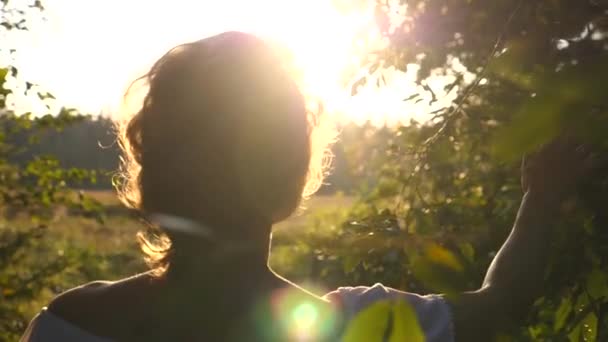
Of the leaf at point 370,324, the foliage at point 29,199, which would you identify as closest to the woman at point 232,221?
the leaf at point 370,324

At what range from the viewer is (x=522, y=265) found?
1.71 metres

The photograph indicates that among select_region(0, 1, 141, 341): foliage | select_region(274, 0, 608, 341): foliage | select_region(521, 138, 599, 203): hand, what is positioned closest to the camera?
select_region(274, 0, 608, 341): foliage

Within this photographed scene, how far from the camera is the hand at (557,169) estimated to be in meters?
1.57

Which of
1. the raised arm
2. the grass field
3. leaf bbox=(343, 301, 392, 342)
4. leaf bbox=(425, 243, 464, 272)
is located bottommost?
the grass field

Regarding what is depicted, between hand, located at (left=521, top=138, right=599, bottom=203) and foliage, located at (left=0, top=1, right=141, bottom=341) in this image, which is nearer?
hand, located at (left=521, top=138, right=599, bottom=203)

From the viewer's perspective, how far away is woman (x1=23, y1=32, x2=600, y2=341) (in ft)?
5.16

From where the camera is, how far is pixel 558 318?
191 cm

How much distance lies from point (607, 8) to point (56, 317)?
114 centimetres

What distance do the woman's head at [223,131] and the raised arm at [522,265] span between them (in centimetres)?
41

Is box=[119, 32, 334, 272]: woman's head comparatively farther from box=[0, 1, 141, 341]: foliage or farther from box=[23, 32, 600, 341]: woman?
box=[0, 1, 141, 341]: foliage

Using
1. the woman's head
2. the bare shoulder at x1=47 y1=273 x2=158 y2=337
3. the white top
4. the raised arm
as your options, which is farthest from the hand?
the bare shoulder at x1=47 y1=273 x2=158 y2=337

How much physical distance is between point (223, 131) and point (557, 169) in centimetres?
59

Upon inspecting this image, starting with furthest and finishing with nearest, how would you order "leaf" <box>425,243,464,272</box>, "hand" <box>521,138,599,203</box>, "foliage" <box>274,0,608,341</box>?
"hand" <box>521,138,599,203</box> → "leaf" <box>425,243,464,272</box> → "foliage" <box>274,0,608,341</box>

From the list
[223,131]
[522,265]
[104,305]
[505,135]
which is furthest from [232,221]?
[505,135]
